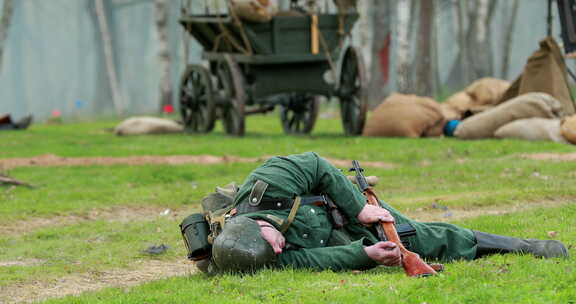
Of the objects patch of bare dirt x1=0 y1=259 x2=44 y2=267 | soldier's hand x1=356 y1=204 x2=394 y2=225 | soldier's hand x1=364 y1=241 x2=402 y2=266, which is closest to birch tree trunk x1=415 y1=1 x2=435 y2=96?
patch of bare dirt x1=0 y1=259 x2=44 y2=267

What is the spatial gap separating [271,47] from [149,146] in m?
2.95

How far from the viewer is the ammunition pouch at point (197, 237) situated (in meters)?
5.70

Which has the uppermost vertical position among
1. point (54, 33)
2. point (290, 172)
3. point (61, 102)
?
point (290, 172)

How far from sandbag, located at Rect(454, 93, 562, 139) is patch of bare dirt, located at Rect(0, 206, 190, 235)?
698 centimetres

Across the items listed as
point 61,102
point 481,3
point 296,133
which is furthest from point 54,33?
point 296,133

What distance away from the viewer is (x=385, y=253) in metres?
5.32

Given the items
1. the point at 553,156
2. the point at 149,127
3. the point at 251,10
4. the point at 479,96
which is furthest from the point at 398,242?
the point at 479,96

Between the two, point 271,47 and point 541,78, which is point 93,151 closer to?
point 271,47

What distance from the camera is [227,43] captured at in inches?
669

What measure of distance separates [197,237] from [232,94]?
11.2 meters

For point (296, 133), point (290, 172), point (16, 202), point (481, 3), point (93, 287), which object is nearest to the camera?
point (290, 172)

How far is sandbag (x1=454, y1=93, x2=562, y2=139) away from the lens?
48.7ft

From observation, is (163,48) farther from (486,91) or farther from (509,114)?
(509,114)

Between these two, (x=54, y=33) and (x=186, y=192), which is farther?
(x=54, y=33)
